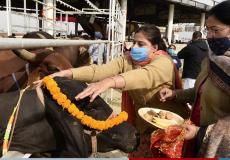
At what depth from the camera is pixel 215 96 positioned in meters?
1.53

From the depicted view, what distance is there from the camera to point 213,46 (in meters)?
1.58

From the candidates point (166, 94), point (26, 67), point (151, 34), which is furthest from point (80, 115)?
point (26, 67)

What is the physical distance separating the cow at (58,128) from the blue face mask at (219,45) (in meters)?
0.51

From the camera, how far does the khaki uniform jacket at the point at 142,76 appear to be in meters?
1.86

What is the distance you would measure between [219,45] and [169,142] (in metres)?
0.50

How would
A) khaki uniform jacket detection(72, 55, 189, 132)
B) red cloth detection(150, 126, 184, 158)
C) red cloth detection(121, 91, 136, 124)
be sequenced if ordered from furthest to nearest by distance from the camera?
red cloth detection(121, 91, 136, 124), khaki uniform jacket detection(72, 55, 189, 132), red cloth detection(150, 126, 184, 158)

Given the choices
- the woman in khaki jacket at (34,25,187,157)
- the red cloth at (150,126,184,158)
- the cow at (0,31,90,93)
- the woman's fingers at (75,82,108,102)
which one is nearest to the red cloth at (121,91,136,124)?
the woman in khaki jacket at (34,25,187,157)

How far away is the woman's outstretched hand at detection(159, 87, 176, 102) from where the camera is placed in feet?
6.77

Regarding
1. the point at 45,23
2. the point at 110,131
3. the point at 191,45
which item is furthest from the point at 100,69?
the point at 45,23

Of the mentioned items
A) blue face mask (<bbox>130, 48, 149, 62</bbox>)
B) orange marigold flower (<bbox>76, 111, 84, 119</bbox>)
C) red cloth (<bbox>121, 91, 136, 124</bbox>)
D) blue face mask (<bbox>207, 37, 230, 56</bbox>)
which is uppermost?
blue face mask (<bbox>207, 37, 230, 56</bbox>)

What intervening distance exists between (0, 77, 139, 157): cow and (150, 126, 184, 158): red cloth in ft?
0.55

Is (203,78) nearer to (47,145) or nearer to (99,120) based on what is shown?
(99,120)

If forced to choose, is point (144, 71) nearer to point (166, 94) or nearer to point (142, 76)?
point (142, 76)

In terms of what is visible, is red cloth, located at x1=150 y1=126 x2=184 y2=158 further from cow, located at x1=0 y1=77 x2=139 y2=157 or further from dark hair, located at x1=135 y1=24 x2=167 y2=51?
dark hair, located at x1=135 y1=24 x2=167 y2=51
